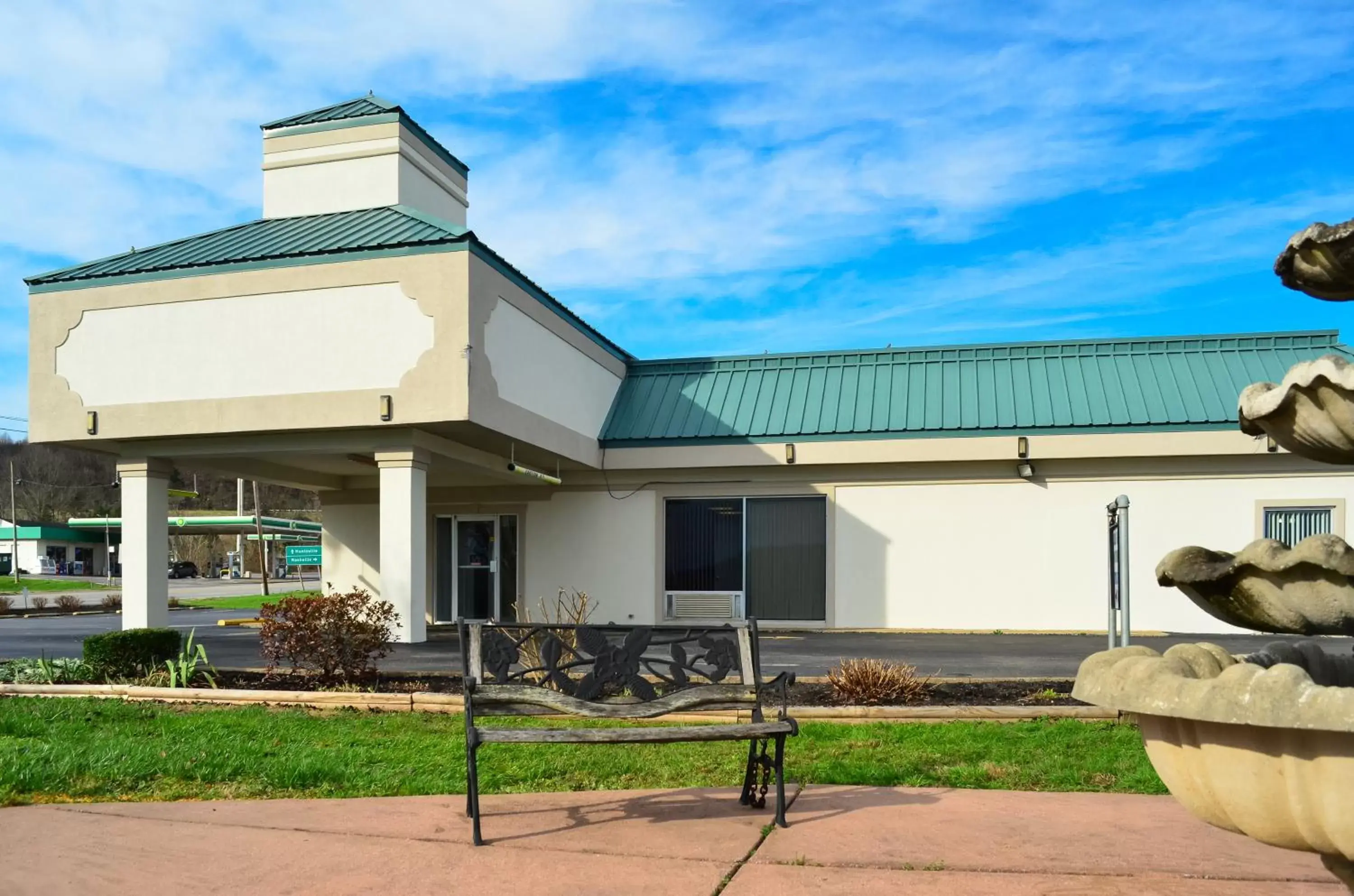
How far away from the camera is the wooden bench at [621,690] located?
18.8 feet

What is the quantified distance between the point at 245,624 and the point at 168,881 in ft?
72.0

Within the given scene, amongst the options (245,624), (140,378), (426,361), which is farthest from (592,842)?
(245,624)

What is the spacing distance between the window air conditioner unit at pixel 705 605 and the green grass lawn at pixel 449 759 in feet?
35.5

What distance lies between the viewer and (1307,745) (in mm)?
3025

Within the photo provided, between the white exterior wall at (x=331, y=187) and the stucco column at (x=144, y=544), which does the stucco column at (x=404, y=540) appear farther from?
the white exterior wall at (x=331, y=187)

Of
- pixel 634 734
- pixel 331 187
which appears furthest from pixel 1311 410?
pixel 331 187

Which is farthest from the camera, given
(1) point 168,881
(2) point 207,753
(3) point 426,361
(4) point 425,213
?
(4) point 425,213

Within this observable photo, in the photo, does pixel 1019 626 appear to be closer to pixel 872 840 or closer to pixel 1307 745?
pixel 872 840

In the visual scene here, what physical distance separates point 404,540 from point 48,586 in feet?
162

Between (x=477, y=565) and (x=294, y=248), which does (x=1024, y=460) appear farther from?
(x=294, y=248)

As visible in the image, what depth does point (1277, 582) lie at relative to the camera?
355 centimetres

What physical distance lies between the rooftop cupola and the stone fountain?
1568 cm

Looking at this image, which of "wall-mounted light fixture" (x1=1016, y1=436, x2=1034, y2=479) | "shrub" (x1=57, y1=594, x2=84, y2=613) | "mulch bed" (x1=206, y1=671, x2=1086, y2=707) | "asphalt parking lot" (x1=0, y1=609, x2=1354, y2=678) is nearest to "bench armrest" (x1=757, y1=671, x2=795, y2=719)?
"mulch bed" (x1=206, y1=671, x2=1086, y2=707)

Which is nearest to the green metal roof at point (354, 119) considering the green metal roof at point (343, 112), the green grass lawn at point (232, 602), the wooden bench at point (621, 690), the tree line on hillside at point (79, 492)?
the green metal roof at point (343, 112)
